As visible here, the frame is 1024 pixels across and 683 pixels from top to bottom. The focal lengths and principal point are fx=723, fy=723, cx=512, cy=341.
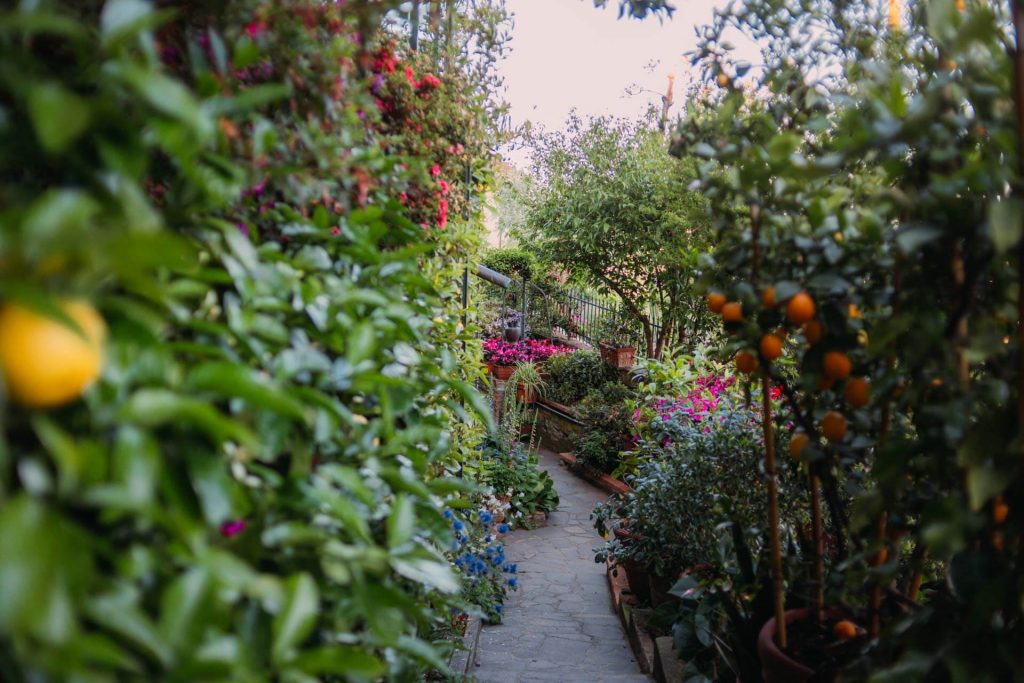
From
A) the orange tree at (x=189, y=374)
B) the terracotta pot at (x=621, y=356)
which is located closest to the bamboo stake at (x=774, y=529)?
the orange tree at (x=189, y=374)

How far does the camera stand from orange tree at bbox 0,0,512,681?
1.85ft

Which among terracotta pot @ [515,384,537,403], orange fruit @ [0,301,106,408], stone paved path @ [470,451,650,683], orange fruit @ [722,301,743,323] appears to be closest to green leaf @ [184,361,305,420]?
orange fruit @ [0,301,106,408]

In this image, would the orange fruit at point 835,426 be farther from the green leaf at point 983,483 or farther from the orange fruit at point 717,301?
the green leaf at point 983,483

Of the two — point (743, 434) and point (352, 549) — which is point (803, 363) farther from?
point (743, 434)

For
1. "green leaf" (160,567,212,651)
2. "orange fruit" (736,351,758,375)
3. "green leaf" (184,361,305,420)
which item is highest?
"orange fruit" (736,351,758,375)

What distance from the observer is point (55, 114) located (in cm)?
57

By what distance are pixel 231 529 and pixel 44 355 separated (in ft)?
0.97

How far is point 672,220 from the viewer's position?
650 centimetres

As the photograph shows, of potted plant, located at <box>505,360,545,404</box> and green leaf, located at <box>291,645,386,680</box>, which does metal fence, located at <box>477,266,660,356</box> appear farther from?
green leaf, located at <box>291,645,386,680</box>

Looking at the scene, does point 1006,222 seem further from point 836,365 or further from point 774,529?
point 774,529

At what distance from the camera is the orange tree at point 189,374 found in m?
0.56

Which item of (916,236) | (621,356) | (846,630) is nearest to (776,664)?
(846,630)

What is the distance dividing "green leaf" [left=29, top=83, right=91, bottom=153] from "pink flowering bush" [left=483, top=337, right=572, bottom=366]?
6.56 metres

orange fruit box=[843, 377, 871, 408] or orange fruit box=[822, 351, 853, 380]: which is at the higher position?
orange fruit box=[822, 351, 853, 380]
